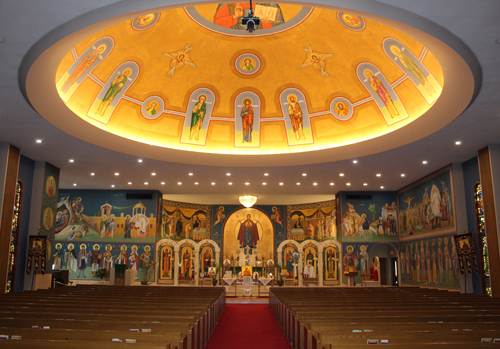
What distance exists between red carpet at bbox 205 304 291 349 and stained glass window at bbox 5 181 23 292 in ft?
25.3

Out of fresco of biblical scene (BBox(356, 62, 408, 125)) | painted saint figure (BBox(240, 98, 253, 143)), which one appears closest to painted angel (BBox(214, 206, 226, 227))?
painted saint figure (BBox(240, 98, 253, 143))

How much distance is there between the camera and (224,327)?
10508mm

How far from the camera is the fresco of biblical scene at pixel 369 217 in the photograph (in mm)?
21875

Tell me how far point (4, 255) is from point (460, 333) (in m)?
13.6

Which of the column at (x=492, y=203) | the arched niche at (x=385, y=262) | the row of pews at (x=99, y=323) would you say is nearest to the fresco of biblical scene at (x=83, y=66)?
the row of pews at (x=99, y=323)

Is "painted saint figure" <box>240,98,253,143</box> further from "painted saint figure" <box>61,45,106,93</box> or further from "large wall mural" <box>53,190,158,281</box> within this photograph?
"large wall mural" <box>53,190,158,281</box>

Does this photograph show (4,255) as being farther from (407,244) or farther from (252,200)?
(407,244)

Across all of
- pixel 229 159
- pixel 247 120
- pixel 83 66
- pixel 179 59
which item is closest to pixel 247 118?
pixel 247 120

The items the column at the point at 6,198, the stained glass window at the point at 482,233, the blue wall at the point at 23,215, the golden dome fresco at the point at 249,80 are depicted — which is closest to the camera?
the golden dome fresco at the point at 249,80

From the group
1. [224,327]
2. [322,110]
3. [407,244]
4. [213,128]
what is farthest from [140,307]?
[407,244]

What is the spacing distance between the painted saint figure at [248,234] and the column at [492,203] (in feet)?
58.6

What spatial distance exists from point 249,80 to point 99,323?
11196 millimetres

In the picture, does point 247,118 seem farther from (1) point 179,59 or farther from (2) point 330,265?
(2) point 330,265

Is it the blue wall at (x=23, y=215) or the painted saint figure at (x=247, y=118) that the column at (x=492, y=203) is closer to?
the painted saint figure at (x=247, y=118)
